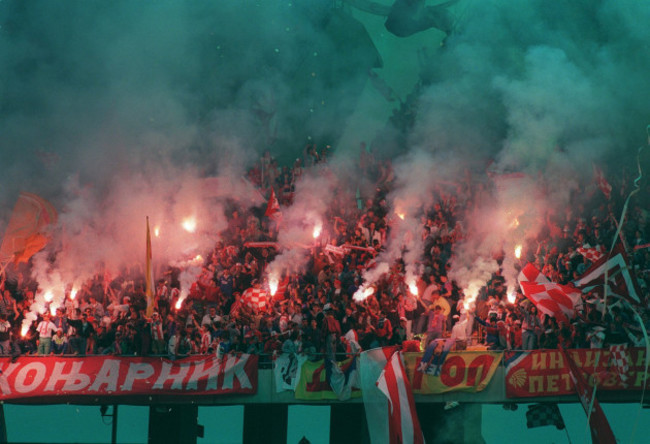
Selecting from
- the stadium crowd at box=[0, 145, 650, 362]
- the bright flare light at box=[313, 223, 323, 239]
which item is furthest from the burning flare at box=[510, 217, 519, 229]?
the bright flare light at box=[313, 223, 323, 239]

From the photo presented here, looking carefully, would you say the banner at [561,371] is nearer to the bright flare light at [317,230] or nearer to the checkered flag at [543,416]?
the checkered flag at [543,416]

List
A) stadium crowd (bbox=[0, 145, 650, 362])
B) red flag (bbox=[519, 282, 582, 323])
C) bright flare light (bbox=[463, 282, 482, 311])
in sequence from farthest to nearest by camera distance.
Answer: bright flare light (bbox=[463, 282, 482, 311]), stadium crowd (bbox=[0, 145, 650, 362]), red flag (bbox=[519, 282, 582, 323])

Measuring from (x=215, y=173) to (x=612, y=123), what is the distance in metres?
6.80

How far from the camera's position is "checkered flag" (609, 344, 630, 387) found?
9484 millimetres

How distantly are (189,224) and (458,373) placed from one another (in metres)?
6.38

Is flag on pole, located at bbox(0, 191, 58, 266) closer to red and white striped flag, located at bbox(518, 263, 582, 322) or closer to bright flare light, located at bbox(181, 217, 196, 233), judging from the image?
bright flare light, located at bbox(181, 217, 196, 233)

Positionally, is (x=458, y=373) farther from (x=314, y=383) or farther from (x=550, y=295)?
(x=314, y=383)

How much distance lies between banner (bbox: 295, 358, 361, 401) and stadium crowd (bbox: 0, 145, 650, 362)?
173 millimetres

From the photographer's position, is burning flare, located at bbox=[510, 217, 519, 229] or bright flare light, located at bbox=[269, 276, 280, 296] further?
bright flare light, located at bbox=[269, 276, 280, 296]

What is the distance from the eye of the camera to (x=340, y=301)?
11.1 meters

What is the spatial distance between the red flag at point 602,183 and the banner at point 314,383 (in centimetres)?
437

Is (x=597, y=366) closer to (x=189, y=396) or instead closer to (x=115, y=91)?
(x=189, y=396)

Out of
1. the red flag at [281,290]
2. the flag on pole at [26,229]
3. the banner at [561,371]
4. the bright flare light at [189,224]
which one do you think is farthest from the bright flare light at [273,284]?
the flag on pole at [26,229]

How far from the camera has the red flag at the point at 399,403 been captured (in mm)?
9266
